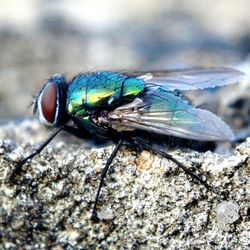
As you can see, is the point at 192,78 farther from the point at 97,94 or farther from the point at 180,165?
the point at 180,165

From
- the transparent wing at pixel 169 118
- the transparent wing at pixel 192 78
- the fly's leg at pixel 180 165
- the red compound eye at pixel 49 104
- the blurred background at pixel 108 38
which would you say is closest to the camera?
the fly's leg at pixel 180 165

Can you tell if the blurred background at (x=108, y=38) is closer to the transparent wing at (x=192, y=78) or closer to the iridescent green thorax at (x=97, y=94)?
the transparent wing at (x=192, y=78)

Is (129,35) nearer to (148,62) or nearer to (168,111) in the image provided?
(148,62)

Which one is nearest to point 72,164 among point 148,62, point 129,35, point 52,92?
point 52,92

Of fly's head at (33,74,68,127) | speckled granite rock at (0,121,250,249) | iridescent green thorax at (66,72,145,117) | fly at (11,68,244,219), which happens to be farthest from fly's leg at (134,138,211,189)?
fly's head at (33,74,68,127)

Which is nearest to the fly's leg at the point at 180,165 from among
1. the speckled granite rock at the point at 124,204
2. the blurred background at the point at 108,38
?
the speckled granite rock at the point at 124,204

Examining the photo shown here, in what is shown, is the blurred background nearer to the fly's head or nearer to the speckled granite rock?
the fly's head
